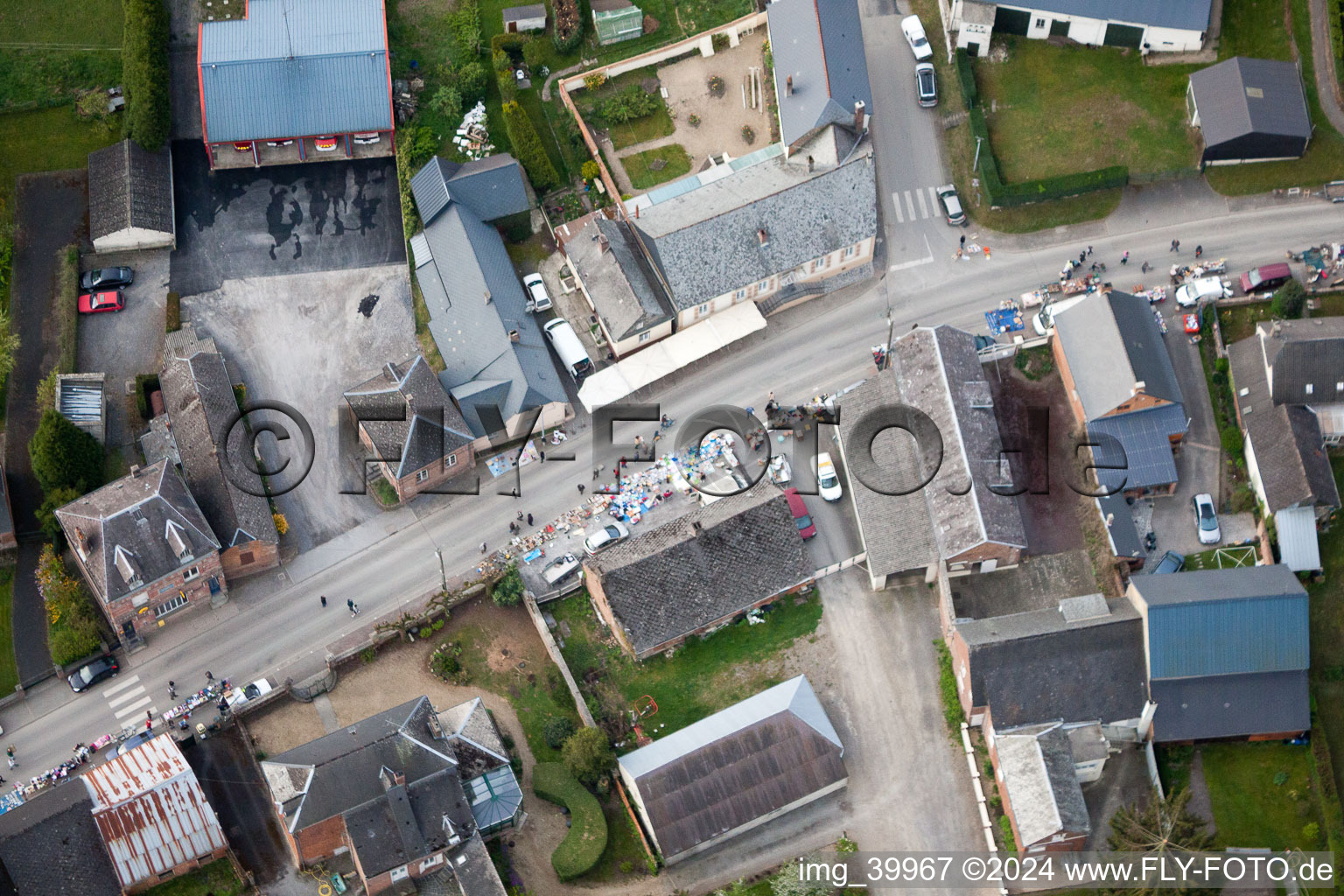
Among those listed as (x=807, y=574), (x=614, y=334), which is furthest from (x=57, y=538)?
(x=807, y=574)

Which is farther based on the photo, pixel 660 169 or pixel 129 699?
pixel 660 169

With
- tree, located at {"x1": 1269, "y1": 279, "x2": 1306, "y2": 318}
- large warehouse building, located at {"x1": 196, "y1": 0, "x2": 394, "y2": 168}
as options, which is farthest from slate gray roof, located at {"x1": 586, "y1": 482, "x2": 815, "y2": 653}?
large warehouse building, located at {"x1": 196, "y1": 0, "x2": 394, "y2": 168}

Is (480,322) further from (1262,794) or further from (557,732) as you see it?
(1262,794)

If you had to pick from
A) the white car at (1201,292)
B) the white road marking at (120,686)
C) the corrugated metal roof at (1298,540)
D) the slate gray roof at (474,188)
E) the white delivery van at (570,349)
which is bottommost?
the corrugated metal roof at (1298,540)

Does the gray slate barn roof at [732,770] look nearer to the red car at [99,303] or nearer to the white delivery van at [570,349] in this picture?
the white delivery van at [570,349]

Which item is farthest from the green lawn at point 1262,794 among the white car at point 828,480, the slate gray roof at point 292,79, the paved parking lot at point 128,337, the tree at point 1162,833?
the paved parking lot at point 128,337

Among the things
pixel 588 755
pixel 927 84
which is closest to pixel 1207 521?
pixel 927 84

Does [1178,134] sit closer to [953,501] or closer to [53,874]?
[953,501]
